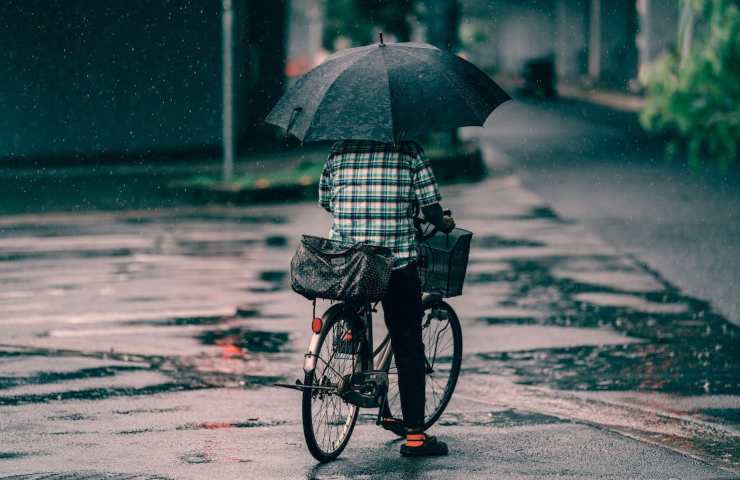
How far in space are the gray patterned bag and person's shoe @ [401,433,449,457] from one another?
746mm

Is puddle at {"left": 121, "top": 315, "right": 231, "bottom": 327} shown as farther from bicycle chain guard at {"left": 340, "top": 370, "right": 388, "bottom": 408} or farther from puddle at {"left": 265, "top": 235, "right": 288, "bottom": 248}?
puddle at {"left": 265, "top": 235, "right": 288, "bottom": 248}

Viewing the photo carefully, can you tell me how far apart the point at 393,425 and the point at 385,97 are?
5.18ft

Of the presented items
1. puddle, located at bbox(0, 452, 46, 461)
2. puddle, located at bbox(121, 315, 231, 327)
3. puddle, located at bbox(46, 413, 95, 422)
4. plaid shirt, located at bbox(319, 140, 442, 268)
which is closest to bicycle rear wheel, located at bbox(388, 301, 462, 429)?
plaid shirt, located at bbox(319, 140, 442, 268)

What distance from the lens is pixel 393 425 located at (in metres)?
6.68

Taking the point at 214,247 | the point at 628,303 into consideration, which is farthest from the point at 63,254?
the point at 628,303

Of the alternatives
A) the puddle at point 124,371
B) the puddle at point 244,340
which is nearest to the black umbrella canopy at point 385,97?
the puddle at point 124,371

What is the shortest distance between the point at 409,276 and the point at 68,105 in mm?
19436

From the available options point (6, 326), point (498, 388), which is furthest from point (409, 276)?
point (6, 326)

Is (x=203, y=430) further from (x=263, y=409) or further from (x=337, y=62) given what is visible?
(x=337, y=62)

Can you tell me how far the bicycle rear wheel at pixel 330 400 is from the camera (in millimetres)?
6184

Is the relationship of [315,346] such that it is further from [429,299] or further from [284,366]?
[284,366]

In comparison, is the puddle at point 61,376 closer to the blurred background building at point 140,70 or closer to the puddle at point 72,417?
the puddle at point 72,417

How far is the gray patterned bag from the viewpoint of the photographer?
608 cm

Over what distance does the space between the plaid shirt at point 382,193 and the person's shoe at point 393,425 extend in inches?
33.4
